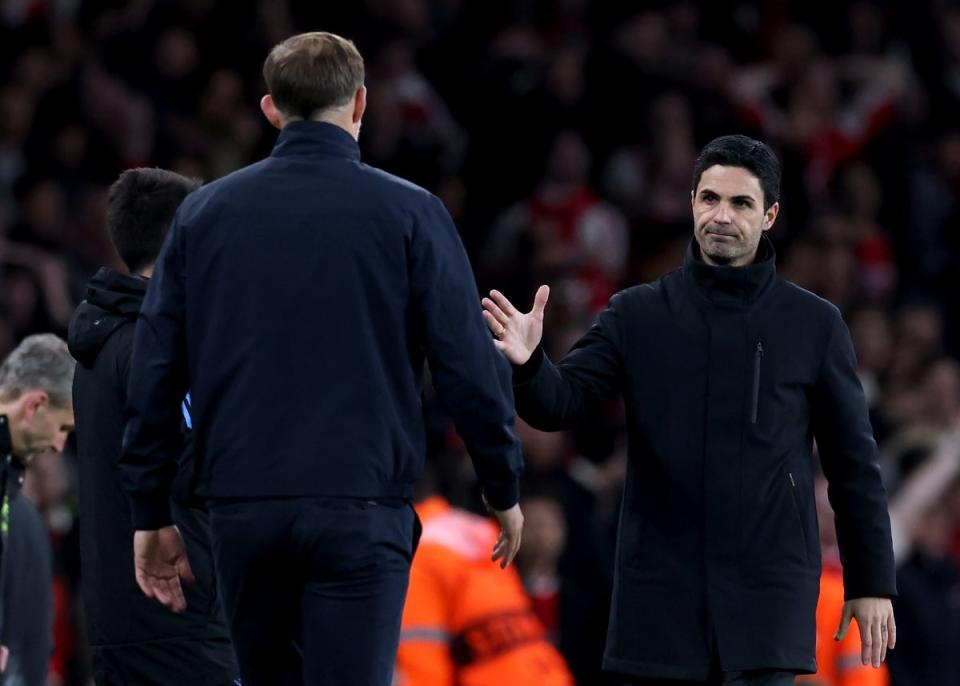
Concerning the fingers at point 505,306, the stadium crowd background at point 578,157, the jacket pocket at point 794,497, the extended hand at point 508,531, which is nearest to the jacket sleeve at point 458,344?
the extended hand at point 508,531

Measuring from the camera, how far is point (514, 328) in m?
5.13

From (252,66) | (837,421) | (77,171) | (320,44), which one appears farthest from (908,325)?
(320,44)

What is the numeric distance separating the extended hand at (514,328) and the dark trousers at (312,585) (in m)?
0.75

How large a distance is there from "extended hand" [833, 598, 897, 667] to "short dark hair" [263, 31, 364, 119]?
1.84 m

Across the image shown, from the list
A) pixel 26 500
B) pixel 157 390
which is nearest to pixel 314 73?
pixel 157 390

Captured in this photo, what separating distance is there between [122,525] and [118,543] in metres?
0.05

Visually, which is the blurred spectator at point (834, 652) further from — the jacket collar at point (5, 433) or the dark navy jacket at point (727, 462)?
the jacket collar at point (5, 433)

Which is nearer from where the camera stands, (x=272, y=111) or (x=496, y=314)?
(x=272, y=111)

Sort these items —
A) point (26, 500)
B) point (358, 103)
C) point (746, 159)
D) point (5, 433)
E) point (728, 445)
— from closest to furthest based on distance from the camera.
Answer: point (358, 103), point (728, 445), point (746, 159), point (5, 433), point (26, 500)

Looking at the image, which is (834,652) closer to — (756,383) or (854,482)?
(854,482)

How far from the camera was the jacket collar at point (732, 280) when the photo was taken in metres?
5.19

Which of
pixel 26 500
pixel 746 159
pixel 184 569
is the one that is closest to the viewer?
pixel 184 569

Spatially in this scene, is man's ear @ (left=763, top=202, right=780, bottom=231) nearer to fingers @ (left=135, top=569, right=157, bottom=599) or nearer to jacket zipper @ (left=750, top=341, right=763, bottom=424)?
jacket zipper @ (left=750, top=341, right=763, bottom=424)

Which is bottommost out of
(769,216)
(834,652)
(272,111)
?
(834,652)
